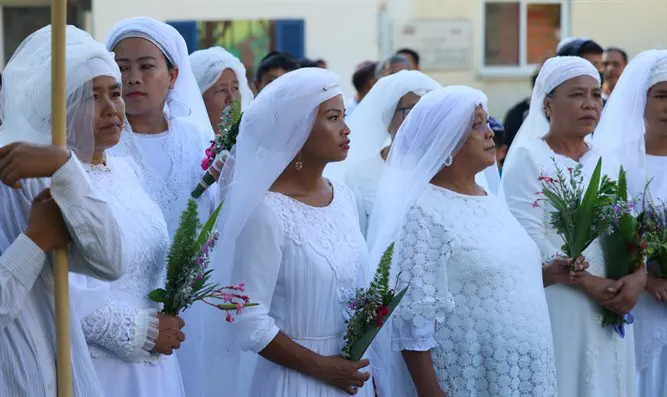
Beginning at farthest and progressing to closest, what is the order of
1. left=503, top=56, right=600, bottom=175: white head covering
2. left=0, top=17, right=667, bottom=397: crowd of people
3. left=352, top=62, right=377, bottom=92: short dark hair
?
1. left=352, top=62, right=377, bottom=92: short dark hair
2. left=503, top=56, right=600, bottom=175: white head covering
3. left=0, top=17, right=667, bottom=397: crowd of people

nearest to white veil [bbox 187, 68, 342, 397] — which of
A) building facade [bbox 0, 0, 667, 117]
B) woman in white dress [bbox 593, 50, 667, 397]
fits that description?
woman in white dress [bbox 593, 50, 667, 397]

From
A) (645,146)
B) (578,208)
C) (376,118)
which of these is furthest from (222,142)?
(645,146)

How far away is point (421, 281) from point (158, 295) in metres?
1.26

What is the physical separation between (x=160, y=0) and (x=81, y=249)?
1222 centimetres

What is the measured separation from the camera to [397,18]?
15.6 meters

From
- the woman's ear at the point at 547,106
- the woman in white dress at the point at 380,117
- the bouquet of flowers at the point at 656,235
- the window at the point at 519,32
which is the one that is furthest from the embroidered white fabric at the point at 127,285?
the window at the point at 519,32

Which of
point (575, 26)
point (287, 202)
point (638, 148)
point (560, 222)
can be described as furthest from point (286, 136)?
point (575, 26)

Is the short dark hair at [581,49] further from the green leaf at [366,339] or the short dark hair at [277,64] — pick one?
the green leaf at [366,339]

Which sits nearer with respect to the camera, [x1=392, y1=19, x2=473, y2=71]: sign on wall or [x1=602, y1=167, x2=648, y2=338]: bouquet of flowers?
[x1=602, y1=167, x2=648, y2=338]: bouquet of flowers

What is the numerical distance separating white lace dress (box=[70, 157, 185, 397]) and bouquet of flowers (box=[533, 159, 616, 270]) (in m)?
2.16

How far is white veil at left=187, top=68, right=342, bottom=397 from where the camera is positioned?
4.62m

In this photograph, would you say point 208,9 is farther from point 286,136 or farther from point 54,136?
point 54,136

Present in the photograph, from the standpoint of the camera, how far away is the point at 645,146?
6.82 meters

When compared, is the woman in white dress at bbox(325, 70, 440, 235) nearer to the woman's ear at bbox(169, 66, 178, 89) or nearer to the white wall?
the woman's ear at bbox(169, 66, 178, 89)
